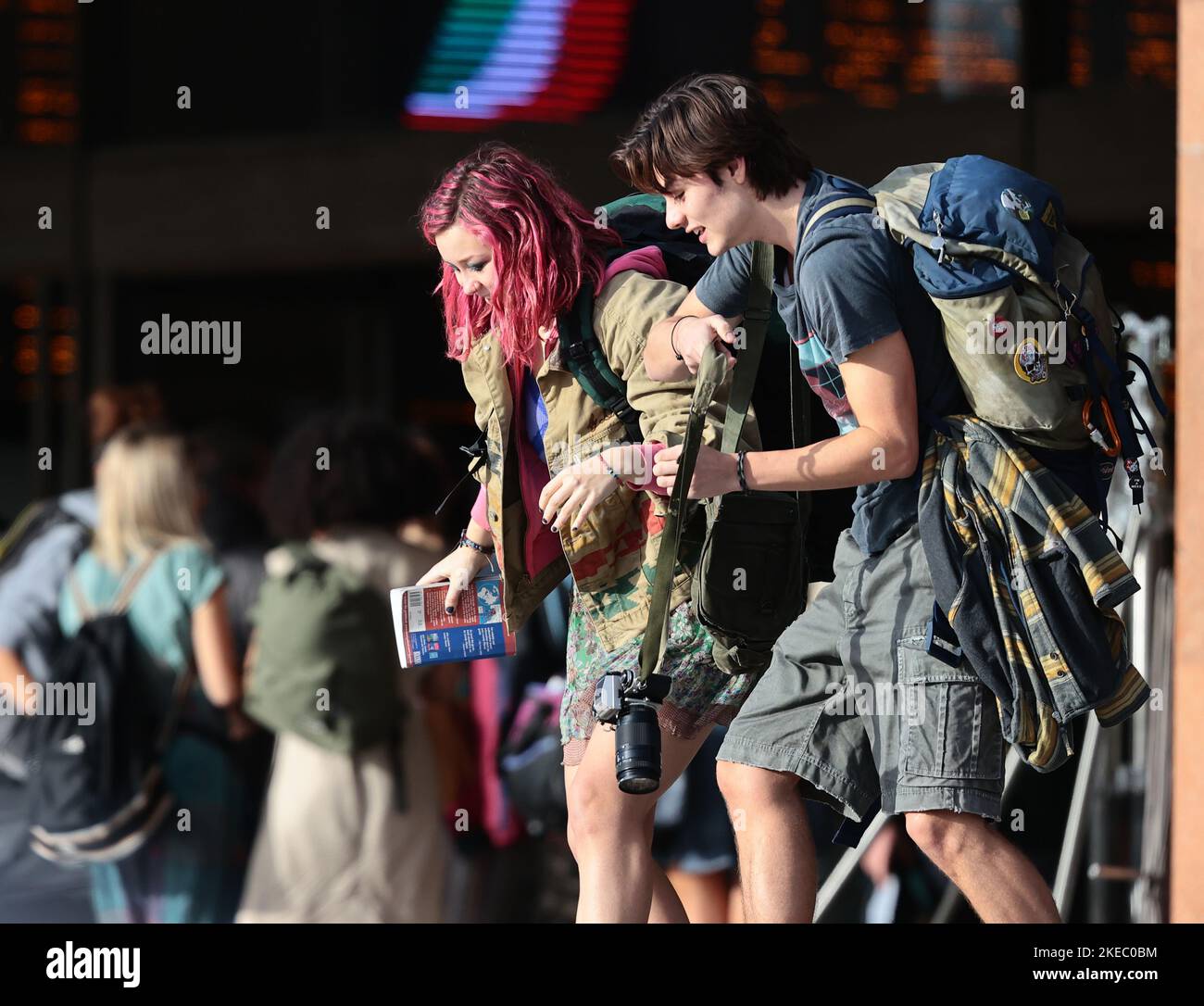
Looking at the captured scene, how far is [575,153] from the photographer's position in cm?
701

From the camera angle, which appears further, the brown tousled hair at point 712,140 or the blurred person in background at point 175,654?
the blurred person in background at point 175,654

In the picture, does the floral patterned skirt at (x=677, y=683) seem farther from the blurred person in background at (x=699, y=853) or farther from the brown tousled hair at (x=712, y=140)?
the blurred person in background at (x=699, y=853)

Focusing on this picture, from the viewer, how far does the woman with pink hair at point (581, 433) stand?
10.5ft

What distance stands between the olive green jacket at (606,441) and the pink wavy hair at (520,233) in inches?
2.7

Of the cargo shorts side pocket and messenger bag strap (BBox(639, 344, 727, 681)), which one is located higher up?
messenger bag strap (BBox(639, 344, 727, 681))

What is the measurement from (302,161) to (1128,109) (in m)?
3.16

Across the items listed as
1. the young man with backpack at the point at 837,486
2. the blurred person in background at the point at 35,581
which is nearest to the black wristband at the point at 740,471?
the young man with backpack at the point at 837,486

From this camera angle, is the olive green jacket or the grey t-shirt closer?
the grey t-shirt

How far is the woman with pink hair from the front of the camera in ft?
10.5

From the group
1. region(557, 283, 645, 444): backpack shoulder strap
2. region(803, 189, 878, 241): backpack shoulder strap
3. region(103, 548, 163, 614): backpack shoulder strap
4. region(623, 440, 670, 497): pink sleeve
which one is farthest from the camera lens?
region(103, 548, 163, 614): backpack shoulder strap

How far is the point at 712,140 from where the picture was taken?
2.98 metres

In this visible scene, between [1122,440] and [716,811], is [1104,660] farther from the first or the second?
[716,811]

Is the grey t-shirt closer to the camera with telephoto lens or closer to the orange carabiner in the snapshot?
the orange carabiner
